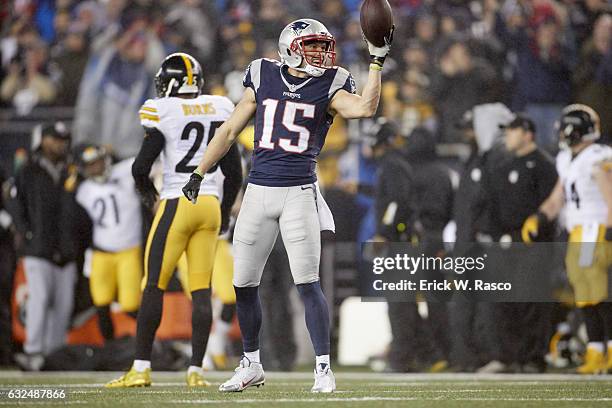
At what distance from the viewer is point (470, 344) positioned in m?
9.05

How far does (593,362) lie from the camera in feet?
27.5

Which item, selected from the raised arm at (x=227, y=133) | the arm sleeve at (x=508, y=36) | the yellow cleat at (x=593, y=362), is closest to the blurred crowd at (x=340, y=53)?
the arm sleeve at (x=508, y=36)

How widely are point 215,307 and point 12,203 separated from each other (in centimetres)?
180

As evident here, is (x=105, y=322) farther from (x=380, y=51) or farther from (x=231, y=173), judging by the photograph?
(x=380, y=51)

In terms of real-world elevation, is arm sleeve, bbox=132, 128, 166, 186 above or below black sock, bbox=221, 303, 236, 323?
above

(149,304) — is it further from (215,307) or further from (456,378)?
(215,307)

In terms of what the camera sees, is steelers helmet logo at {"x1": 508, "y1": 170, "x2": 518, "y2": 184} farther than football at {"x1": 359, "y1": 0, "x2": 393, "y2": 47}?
Yes

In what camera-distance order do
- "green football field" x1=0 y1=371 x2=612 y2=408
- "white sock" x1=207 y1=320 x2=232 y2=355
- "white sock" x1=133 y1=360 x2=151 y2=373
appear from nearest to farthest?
"green football field" x1=0 y1=371 x2=612 y2=408 < "white sock" x1=133 y1=360 x2=151 y2=373 < "white sock" x1=207 y1=320 x2=232 y2=355

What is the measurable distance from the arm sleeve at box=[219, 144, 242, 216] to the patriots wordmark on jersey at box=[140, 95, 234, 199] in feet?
0.38

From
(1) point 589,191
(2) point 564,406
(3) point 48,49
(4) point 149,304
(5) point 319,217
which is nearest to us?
(2) point 564,406

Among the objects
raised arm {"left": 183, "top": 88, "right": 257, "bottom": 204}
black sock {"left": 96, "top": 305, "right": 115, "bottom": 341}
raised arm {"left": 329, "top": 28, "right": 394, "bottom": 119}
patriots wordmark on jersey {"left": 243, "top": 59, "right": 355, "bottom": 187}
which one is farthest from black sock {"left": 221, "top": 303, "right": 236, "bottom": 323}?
raised arm {"left": 329, "top": 28, "right": 394, "bottom": 119}

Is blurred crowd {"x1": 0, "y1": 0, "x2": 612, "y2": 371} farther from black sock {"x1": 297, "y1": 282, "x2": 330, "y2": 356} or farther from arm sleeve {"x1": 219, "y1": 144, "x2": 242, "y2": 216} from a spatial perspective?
black sock {"x1": 297, "y1": 282, "x2": 330, "y2": 356}

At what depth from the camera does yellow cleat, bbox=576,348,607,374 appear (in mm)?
8312

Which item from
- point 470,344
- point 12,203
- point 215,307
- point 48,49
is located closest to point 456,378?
point 470,344
